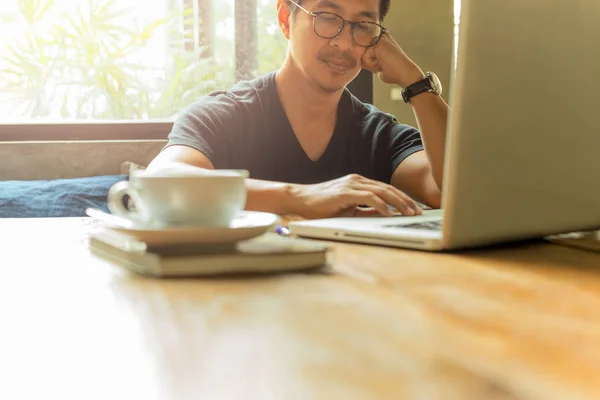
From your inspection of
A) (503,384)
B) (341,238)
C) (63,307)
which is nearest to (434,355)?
(503,384)

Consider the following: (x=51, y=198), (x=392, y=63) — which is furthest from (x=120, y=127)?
(x=392, y=63)

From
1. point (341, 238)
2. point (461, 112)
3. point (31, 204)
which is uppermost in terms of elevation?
point (461, 112)

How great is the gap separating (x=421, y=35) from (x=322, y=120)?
1.23m

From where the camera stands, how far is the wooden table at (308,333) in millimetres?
321

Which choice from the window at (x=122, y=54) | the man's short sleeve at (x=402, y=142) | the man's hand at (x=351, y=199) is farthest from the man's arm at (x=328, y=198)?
the window at (x=122, y=54)

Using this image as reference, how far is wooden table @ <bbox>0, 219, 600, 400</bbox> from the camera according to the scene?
32 centimetres

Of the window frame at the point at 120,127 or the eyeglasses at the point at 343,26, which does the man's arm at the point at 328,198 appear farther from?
the window frame at the point at 120,127

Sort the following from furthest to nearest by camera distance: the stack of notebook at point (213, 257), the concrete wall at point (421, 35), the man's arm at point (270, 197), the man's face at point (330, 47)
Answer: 1. the concrete wall at point (421, 35)
2. the man's face at point (330, 47)
3. the man's arm at point (270, 197)
4. the stack of notebook at point (213, 257)

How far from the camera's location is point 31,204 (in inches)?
83.7

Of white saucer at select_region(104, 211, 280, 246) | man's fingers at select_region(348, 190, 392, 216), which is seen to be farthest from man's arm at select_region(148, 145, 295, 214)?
white saucer at select_region(104, 211, 280, 246)

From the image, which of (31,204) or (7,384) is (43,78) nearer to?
(31,204)

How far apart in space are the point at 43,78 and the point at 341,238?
7.66 feet

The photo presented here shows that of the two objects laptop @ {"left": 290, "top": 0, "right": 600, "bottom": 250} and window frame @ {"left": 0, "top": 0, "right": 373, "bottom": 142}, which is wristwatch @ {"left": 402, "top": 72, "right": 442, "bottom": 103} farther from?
window frame @ {"left": 0, "top": 0, "right": 373, "bottom": 142}

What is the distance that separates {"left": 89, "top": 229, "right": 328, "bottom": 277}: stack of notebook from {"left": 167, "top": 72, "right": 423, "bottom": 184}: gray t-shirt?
3.81 ft
